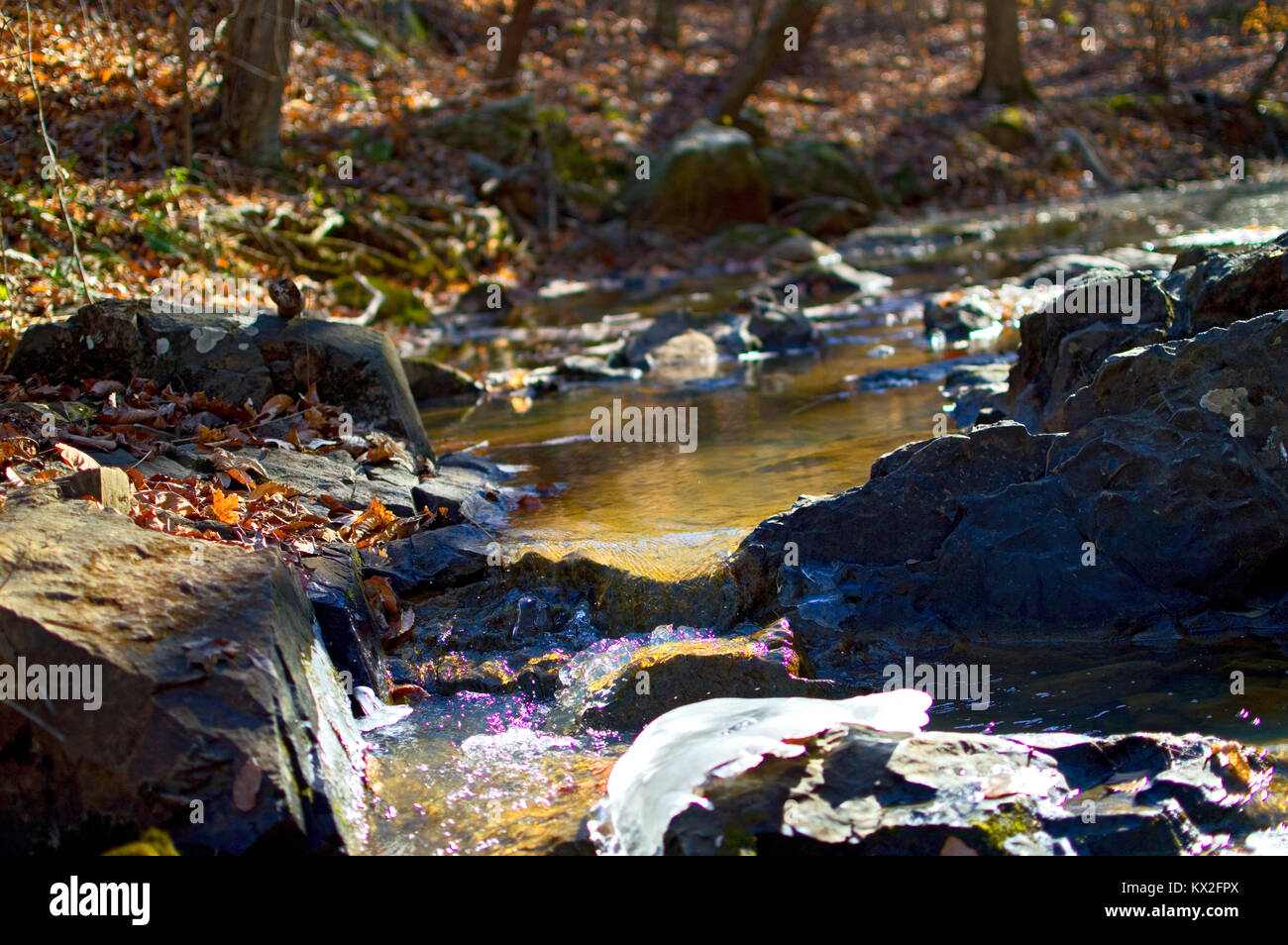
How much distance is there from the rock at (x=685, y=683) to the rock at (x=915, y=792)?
0.64 meters

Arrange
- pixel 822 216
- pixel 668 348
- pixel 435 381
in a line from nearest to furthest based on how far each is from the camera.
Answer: pixel 435 381 < pixel 668 348 < pixel 822 216

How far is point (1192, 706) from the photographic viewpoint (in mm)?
3621

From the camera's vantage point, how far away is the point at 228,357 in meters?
6.46

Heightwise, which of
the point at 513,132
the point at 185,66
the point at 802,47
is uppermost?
the point at 802,47

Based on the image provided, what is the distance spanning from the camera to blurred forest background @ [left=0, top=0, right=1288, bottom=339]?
11.4 metres

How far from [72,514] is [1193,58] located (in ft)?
100

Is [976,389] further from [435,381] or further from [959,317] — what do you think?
[435,381]

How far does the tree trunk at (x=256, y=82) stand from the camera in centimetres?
1260

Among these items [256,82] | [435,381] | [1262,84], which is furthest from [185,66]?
[1262,84]

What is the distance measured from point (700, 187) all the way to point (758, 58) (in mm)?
4381

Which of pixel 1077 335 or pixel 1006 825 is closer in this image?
pixel 1006 825

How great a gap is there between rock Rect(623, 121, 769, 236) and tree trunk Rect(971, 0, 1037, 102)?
899 centimetres

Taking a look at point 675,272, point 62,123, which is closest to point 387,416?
point 62,123

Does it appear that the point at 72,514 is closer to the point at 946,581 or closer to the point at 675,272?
the point at 946,581
